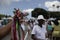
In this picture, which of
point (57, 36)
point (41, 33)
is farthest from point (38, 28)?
point (57, 36)

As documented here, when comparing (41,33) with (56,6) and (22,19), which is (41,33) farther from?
(56,6)

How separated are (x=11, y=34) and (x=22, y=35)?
465 millimetres

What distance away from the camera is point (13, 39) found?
4.43m

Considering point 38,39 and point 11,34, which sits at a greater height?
point 11,34

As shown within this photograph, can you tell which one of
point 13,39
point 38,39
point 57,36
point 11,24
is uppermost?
point 11,24

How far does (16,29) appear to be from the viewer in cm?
466

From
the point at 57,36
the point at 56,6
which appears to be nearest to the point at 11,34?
the point at 57,36

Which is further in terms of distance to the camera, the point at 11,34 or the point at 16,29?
the point at 16,29

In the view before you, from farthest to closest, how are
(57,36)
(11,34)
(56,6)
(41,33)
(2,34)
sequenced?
1. (56,6)
2. (57,36)
3. (41,33)
4. (11,34)
5. (2,34)

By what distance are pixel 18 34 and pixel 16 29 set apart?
0.13 metres

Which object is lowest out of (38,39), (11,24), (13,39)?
(38,39)

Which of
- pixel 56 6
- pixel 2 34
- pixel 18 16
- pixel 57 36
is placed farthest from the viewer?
pixel 56 6

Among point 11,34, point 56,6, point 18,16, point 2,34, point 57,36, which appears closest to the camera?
point 2,34

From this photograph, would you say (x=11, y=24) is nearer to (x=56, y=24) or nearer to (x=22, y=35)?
(x=22, y=35)
